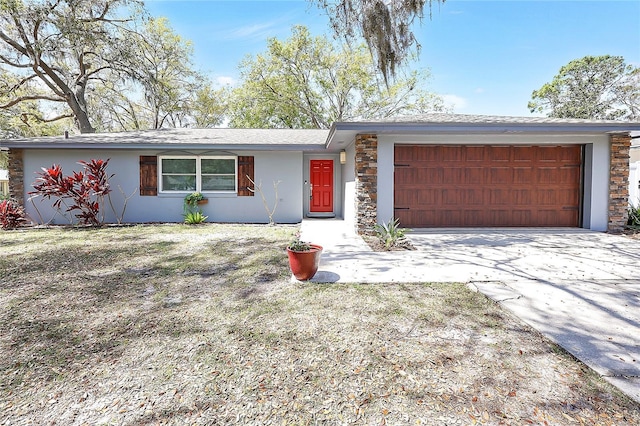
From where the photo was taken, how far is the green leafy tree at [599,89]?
22797mm

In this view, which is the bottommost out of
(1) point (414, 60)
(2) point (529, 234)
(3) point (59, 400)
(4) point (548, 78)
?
(3) point (59, 400)

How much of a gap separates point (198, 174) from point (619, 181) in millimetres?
9860

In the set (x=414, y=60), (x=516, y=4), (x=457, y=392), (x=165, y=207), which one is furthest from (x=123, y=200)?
(x=516, y=4)

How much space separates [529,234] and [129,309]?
23.3 ft

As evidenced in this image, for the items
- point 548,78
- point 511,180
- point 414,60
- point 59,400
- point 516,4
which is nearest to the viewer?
point 59,400

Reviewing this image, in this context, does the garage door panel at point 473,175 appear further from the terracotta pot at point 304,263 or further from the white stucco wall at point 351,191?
the terracotta pot at point 304,263

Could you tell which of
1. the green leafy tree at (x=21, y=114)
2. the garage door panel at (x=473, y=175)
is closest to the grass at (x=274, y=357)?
the garage door panel at (x=473, y=175)

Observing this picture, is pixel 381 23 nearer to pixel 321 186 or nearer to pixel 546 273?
pixel 546 273

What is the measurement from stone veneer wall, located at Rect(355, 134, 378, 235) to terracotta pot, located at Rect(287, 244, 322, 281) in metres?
3.20

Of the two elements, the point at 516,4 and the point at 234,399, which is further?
the point at 516,4

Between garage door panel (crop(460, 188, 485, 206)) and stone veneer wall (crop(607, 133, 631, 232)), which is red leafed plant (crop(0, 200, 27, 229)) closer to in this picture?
garage door panel (crop(460, 188, 485, 206))

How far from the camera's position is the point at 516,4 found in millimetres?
8375

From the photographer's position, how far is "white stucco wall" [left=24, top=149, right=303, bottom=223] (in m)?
8.68

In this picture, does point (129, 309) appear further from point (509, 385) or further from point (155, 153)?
point (155, 153)
